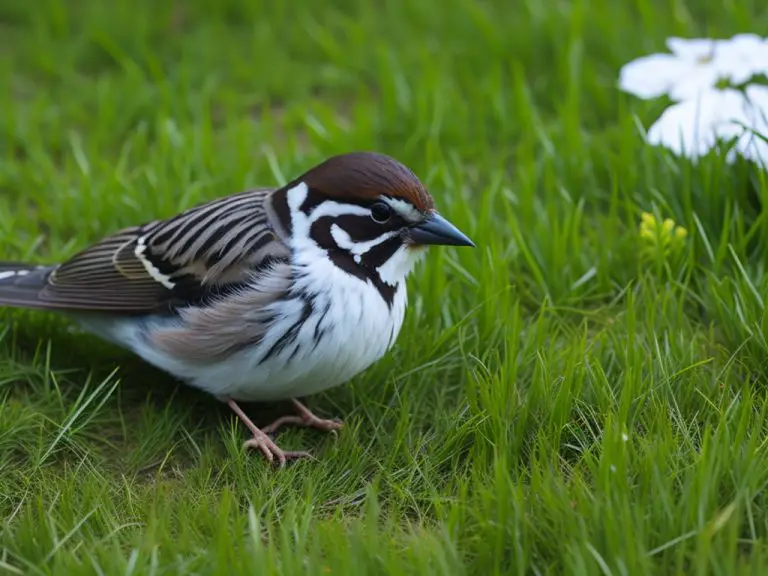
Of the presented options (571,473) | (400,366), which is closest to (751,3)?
(400,366)

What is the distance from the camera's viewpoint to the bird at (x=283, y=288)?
4.14m

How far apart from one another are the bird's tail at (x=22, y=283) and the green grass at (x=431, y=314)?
0.73 feet

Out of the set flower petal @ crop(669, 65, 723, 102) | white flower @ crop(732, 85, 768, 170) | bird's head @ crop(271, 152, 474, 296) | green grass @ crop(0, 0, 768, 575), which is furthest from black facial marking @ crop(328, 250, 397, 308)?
flower petal @ crop(669, 65, 723, 102)

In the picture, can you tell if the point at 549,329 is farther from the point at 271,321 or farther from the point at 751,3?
the point at 751,3

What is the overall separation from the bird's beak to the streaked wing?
0.51 meters

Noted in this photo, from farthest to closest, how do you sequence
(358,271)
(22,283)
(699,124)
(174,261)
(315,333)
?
(699,124), (22,283), (174,261), (358,271), (315,333)

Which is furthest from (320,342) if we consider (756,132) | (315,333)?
(756,132)

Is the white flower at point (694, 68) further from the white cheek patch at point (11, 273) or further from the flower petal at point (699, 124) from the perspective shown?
the white cheek patch at point (11, 273)

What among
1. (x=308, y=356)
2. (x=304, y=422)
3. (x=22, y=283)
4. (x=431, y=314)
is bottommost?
(x=304, y=422)

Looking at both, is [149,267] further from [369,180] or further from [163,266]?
[369,180]

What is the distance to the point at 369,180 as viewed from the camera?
13.7 ft

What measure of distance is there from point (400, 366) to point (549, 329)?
0.67 meters

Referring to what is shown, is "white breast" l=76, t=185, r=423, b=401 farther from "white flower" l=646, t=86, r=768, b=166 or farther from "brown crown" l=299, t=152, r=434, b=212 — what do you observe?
"white flower" l=646, t=86, r=768, b=166

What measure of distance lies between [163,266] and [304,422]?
0.84 m
